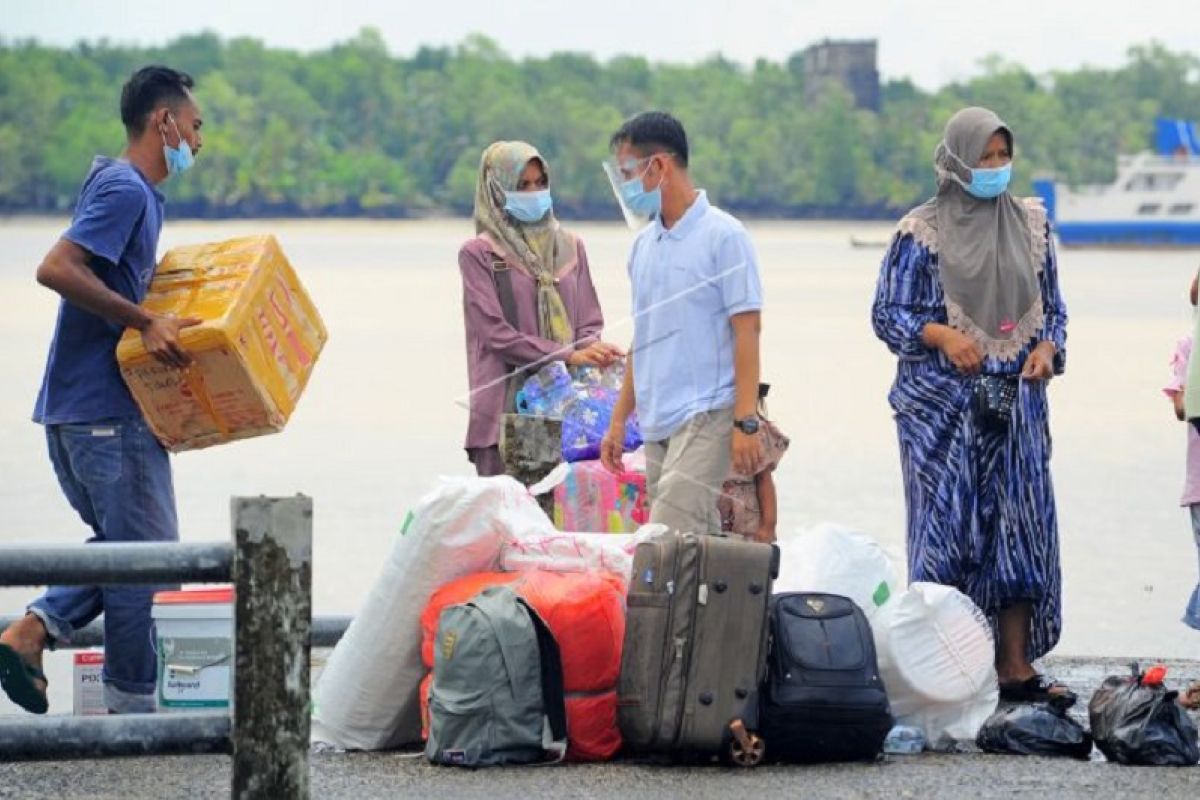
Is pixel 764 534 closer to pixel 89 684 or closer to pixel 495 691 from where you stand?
pixel 495 691

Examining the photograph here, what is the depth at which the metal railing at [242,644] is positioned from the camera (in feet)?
17.4

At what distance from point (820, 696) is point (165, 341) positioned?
1824 mm

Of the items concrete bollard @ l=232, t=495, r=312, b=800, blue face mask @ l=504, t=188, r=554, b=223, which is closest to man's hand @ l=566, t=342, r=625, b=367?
blue face mask @ l=504, t=188, r=554, b=223

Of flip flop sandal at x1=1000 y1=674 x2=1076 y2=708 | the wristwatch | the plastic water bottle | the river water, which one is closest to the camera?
the plastic water bottle

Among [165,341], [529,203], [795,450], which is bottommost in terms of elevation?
[795,450]

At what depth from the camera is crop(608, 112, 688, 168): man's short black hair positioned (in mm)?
7328

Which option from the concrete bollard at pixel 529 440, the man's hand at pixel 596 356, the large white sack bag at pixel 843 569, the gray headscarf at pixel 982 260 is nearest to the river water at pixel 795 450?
the man's hand at pixel 596 356

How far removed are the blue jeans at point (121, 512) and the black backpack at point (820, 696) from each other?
158 centimetres

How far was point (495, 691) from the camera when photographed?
6559 mm

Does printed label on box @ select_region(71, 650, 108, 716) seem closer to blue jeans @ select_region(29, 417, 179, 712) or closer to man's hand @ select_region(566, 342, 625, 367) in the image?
blue jeans @ select_region(29, 417, 179, 712)

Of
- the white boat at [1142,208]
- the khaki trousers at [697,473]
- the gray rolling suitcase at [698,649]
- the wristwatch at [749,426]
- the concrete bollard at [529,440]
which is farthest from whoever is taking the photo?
the white boat at [1142,208]

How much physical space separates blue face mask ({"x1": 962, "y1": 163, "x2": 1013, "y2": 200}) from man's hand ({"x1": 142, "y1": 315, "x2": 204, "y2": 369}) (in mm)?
2457

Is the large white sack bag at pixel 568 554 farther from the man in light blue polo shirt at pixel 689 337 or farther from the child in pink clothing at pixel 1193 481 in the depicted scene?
the child in pink clothing at pixel 1193 481

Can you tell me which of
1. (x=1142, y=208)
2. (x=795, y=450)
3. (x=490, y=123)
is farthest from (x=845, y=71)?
(x=795, y=450)
